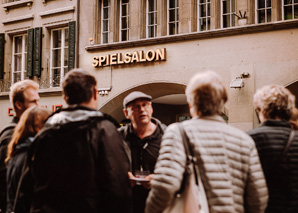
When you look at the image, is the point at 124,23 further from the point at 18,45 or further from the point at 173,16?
the point at 18,45

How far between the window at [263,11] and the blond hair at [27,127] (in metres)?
10.0

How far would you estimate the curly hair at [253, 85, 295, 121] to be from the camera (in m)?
3.42

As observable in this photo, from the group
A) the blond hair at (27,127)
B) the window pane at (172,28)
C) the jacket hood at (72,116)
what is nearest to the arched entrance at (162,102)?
the window pane at (172,28)

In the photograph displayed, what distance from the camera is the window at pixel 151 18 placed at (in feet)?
46.7

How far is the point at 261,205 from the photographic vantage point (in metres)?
3.04

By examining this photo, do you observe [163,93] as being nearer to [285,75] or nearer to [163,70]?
[163,70]

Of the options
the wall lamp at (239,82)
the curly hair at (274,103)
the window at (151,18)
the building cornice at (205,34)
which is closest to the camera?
the curly hair at (274,103)

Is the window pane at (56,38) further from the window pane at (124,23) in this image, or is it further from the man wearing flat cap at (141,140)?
the man wearing flat cap at (141,140)

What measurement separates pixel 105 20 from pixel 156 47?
252 cm

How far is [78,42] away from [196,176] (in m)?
13.0

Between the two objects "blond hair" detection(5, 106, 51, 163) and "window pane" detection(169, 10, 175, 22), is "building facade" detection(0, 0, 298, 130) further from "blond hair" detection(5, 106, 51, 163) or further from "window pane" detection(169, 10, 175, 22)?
"blond hair" detection(5, 106, 51, 163)

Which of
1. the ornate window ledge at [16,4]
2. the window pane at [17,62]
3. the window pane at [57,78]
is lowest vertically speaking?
the window pane at [57,78]

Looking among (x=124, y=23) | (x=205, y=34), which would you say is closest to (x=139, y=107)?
(x=205, y=34)

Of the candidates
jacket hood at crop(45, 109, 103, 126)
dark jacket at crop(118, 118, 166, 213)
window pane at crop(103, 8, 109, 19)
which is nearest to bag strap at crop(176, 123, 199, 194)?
jacket hood at crop(45, 109, 103, 126)
